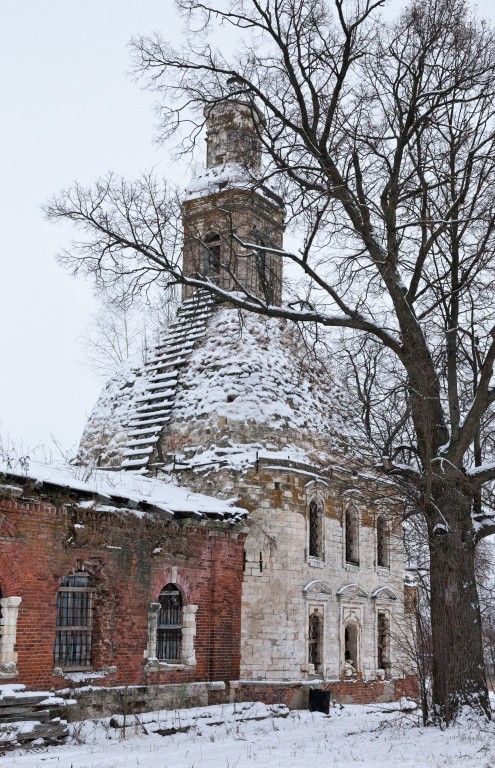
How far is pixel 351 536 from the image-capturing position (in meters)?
20.8

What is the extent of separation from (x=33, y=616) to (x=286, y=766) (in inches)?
205

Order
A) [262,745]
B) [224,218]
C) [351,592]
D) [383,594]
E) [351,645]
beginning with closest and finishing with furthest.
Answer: [262,745]
[351,592]
[351,645]
[383,594]
[224,218]

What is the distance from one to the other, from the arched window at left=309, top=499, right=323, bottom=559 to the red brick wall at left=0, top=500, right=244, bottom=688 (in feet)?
8.63

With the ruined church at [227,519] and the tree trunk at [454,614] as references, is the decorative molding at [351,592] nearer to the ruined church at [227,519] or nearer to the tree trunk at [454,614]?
the ruined church at [227,519]

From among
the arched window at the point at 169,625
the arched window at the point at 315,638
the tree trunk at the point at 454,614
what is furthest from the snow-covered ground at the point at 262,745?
the arched window at the point at 315,638

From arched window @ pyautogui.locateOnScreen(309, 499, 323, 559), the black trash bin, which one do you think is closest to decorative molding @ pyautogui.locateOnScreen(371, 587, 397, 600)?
arched window @ pyautogui.locateOnScreen(309, 499, 323, 559)

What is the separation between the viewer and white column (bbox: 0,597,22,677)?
12117 millimetres

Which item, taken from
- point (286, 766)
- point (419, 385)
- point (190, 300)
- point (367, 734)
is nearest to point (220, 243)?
point (190, 300)

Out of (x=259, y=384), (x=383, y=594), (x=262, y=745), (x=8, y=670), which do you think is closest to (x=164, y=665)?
(x=8, y=670)

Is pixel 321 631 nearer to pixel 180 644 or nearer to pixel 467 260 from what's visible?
pixel 180 644

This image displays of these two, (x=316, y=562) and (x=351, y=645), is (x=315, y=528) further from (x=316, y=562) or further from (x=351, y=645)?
(x=351, y=645)

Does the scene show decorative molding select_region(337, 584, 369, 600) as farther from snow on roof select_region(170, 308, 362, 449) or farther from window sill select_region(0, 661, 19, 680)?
window sill select_region(0, 661, 19, 680)

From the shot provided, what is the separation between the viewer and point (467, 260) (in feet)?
45.7

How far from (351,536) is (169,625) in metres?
6.66
